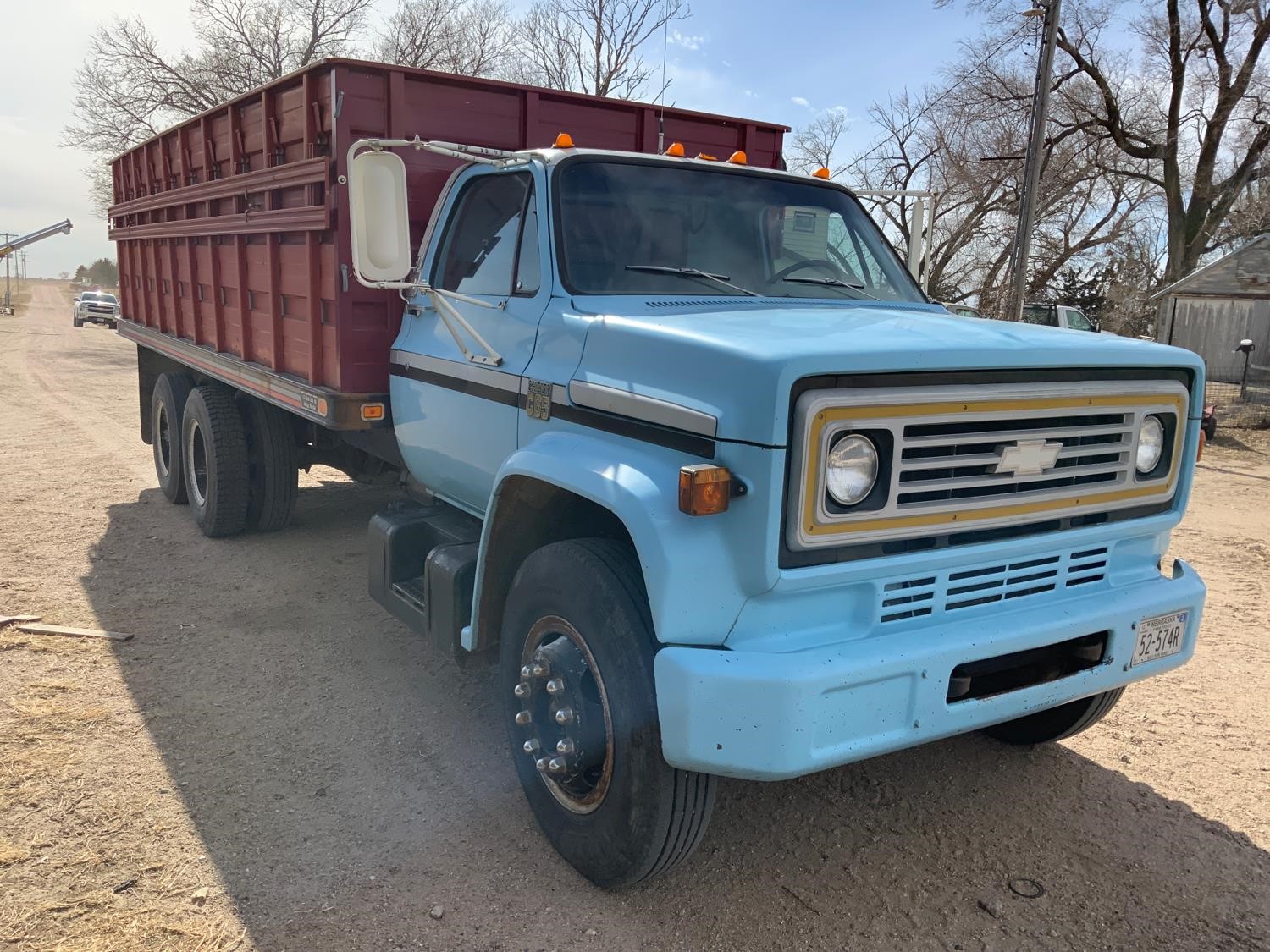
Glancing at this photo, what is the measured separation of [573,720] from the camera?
9.60ft

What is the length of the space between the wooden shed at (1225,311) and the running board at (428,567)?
67.5ft

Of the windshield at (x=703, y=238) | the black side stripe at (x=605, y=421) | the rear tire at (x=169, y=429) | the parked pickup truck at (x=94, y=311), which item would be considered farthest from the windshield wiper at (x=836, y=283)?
the parked pickup truck at (x=94, y=311)

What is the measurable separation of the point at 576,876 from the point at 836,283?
240cm

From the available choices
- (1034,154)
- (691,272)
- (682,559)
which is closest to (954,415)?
(682,559)

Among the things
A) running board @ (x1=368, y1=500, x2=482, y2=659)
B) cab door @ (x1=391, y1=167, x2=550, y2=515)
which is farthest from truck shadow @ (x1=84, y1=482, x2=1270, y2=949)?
cab door @ (x1=391, y1=167, x2=550, y2=515)

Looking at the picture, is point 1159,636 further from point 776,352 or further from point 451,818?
point 451,818

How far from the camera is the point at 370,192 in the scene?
3385 mm

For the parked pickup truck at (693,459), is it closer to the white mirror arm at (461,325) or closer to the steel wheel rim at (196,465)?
the white mirror arm at (461,325)

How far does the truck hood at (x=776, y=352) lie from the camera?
2.43m

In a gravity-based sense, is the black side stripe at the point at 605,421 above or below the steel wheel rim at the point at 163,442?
above

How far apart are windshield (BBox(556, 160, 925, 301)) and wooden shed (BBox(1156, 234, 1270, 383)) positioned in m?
19.7

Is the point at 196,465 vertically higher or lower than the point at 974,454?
lower

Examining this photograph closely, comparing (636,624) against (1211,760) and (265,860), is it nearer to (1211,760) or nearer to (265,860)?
(265,860)

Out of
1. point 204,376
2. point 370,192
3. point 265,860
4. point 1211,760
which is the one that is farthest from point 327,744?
point 204,376
